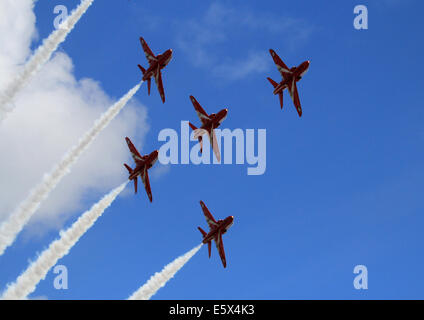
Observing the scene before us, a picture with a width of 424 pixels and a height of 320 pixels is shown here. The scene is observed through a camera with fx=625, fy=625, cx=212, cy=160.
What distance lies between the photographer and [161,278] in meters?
105

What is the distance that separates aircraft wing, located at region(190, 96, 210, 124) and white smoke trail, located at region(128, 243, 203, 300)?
23760mm

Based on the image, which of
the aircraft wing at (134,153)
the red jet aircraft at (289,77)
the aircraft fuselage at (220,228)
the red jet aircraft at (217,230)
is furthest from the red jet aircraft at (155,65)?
the aircraft fuselage at (220,228)

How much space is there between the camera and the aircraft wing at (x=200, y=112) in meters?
118

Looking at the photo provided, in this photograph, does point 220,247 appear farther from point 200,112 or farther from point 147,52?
point 147,52

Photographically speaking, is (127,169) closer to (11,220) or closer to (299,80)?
(11,220)

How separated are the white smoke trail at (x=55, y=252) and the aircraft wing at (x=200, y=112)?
19.6 meters

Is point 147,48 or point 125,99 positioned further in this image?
point 147,48

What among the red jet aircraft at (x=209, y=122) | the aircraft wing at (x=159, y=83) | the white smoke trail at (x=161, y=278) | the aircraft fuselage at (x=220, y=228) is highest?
the aircraft wing at (x=159, y=83)

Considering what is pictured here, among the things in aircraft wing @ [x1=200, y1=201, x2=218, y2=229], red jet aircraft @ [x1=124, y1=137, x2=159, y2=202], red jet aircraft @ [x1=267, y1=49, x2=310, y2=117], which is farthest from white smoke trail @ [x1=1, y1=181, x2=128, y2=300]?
red jet aircraft @ [x1=267, y1=49, x2=310, y2=117]

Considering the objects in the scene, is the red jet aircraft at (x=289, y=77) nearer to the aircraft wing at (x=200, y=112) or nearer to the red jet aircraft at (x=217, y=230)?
the aircraft wing at (x=200, y=112)

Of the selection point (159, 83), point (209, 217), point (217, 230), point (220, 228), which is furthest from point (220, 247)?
point (159, 83)

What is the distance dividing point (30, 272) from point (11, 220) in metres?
8.52
